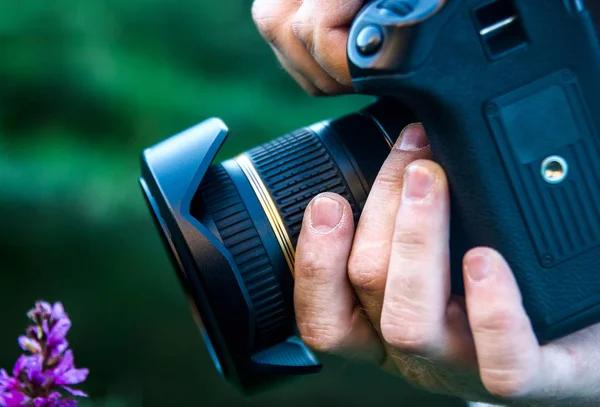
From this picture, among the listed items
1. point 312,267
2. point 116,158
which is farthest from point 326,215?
point 116,158

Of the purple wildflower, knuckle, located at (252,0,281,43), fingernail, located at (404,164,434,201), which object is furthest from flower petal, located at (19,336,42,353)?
knuckle, located at (252,0,281,43)

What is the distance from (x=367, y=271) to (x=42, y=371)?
0.23 m

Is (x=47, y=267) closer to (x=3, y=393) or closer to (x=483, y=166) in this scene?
(x=3, y=393)

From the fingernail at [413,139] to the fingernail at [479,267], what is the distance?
0.10 meters

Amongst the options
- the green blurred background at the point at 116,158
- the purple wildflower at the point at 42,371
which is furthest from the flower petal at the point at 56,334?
the green blurred background at the point at 116,158

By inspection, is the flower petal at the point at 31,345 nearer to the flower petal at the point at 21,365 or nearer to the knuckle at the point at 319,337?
the flower petal at the point at 21,365

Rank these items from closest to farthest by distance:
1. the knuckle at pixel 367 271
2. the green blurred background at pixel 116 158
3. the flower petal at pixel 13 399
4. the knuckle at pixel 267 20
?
the flower petal at pixel 13 399 < the knuckle at pixel 367 271 < the knuckle at pixel 267 20 < the green blurred background at pixel 116 158

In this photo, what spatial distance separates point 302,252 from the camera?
633mm

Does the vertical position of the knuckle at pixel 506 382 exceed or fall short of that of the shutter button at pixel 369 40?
it falls short

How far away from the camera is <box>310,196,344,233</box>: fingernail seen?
24.5 inches

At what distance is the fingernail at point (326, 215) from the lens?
623 mm

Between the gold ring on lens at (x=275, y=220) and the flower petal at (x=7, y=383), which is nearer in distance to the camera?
the flower petal at (x=7, y=383)

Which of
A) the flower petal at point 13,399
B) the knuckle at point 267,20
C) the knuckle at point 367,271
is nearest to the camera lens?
the flower petal at point 13,399

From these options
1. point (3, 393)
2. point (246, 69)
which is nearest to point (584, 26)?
point (3, 393)
